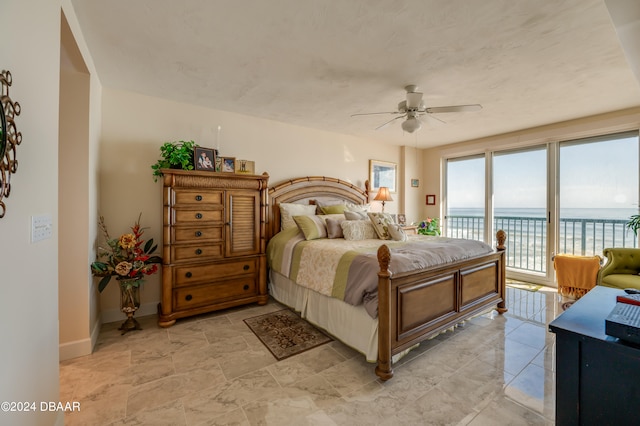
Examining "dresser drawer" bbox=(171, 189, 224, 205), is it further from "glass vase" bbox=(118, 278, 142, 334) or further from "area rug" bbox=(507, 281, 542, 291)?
"area rug" bbox=(507, 281, 542, 291)

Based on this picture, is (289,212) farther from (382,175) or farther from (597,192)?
(597,192)

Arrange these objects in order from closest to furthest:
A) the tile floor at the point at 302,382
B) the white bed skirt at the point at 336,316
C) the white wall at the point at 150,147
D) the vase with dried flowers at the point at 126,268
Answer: the tile floor at the point at 302,382, the white bed skirt at the point at 336,316, the vase with dried flowers at the point at 126,268, the white wall at the point at 150,147

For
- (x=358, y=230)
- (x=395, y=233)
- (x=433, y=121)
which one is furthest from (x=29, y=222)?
(x=433, y=121)

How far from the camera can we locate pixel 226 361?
222cm

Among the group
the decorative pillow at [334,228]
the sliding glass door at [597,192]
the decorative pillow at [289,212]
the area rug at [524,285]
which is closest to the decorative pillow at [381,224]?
the decorative pillow at [334,228]

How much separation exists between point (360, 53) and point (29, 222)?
92.8 inches

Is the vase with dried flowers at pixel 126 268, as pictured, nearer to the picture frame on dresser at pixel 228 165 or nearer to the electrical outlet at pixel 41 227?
the picture frame on dresser at pixel 228 165

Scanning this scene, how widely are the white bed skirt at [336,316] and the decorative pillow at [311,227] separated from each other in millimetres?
620

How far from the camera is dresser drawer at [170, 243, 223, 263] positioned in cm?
286

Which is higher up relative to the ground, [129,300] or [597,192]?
[597,192]

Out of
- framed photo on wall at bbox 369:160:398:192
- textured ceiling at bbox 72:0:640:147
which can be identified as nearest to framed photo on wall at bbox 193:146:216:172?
textured ceiling at bbox 72:0:640:147

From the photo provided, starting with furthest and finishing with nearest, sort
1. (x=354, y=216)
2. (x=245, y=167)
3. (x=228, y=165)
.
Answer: (x=354, y=216) → (x=245, y=167) → (x=228, y=165)

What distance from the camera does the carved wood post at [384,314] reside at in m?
1.95

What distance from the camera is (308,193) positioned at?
14.0ft
